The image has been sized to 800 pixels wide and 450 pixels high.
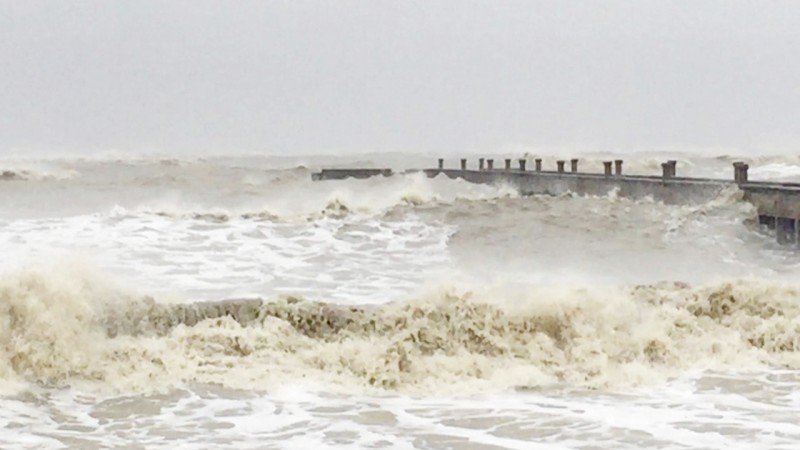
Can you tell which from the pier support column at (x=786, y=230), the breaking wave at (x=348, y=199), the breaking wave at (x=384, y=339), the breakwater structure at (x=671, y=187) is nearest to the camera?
the breaking wave at (x=384, y=339)

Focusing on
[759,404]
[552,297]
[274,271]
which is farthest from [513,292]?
[759,404]

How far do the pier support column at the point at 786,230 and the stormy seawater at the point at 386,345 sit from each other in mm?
716

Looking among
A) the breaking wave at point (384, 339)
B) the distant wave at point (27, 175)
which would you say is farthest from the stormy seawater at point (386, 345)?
the distant wave at point (27, 175)

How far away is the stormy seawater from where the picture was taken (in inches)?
247

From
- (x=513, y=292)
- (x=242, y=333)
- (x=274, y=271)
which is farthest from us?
(x=274, y=271)

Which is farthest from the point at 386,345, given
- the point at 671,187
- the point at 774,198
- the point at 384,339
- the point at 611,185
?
the point at 611,185

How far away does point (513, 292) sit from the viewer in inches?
421

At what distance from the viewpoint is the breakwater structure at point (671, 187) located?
1552 centimetres

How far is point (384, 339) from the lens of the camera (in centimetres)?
864

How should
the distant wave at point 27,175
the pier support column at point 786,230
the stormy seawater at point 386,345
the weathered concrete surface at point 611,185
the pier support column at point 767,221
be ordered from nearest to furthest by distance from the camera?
1. the stormy seawater at point 386,345
2. the pier support column at point 786,230
3. the pier support column at point 767,221
4. the weathered concrete surface at point 611,185
5. the distant wave at point 27,175

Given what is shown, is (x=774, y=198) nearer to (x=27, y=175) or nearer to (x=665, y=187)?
(x=665, y=187)

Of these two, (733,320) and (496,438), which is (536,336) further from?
(496,438)

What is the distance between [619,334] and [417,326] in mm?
1810

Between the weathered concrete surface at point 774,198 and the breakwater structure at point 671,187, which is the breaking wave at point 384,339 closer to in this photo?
the weathered concrete surface at point 774,198
